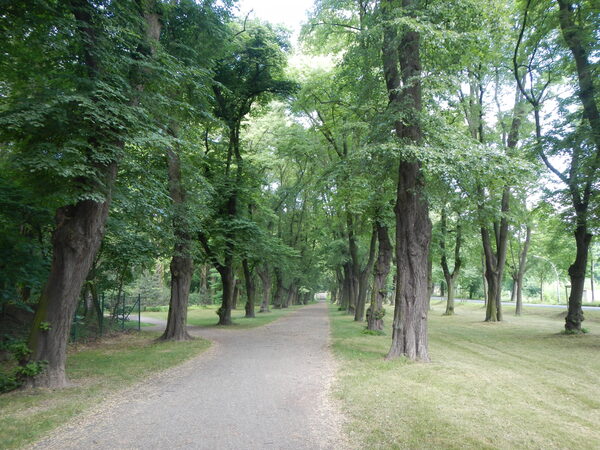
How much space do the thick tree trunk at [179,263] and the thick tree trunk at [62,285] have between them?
5.32m

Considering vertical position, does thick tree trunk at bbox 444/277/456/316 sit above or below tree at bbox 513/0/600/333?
below

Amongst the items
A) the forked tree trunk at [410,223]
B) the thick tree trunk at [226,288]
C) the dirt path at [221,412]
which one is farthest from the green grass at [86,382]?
the thick tree trunk at [226,288]

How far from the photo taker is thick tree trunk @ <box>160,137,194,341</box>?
502 inches

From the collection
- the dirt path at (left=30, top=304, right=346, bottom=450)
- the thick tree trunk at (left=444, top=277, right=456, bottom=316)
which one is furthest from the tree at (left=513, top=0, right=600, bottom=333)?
the thick tree trunk at (left=444, top=277, right=456, bottom=316)

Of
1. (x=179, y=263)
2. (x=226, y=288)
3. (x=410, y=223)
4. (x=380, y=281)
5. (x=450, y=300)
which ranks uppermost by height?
(x=410, y=223)

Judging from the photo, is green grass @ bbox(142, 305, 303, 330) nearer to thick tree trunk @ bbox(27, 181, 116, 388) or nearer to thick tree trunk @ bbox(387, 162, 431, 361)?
thick tree trunk @ bbox(387, 162, 431, 361)

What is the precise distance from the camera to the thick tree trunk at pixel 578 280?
14867 mm

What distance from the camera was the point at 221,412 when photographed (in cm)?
548

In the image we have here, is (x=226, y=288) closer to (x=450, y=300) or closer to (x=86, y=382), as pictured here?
(x=86, y=382)

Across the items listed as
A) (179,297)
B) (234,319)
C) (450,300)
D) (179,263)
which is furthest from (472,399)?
(450,300)

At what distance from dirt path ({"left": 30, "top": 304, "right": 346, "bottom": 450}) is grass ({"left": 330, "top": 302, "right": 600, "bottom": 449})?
53 cm

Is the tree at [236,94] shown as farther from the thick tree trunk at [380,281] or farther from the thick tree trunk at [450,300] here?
the thick tree trunk at [450,300]

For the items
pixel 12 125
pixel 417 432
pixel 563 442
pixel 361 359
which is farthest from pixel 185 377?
pixel 563 442

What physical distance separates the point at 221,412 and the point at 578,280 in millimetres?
15719
